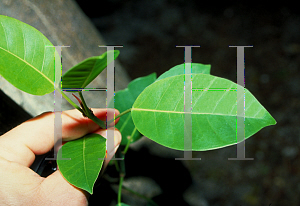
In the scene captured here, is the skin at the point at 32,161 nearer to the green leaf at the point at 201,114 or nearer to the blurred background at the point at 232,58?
the green leaf at the point at 201,114

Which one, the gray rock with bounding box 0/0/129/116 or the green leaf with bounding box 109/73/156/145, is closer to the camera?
the gray rock with bounding box 0/0/129/116

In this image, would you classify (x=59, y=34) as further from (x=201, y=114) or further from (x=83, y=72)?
(x=201, y=114)

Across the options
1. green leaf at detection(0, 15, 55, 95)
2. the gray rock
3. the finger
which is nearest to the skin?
the finger

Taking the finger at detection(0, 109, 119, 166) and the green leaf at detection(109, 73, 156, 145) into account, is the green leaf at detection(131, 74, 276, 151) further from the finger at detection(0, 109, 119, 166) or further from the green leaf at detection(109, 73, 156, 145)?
the green leaf at detection(109, 73, 156, 145)

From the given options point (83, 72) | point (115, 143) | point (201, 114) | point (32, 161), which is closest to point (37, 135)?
point (32, 161)

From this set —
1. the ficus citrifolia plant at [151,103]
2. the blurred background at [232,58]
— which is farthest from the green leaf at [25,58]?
the blurred background at [232,58]

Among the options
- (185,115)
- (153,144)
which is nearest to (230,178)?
(153,144)

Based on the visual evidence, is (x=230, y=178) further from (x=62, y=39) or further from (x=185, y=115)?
(x=62, y=39)
